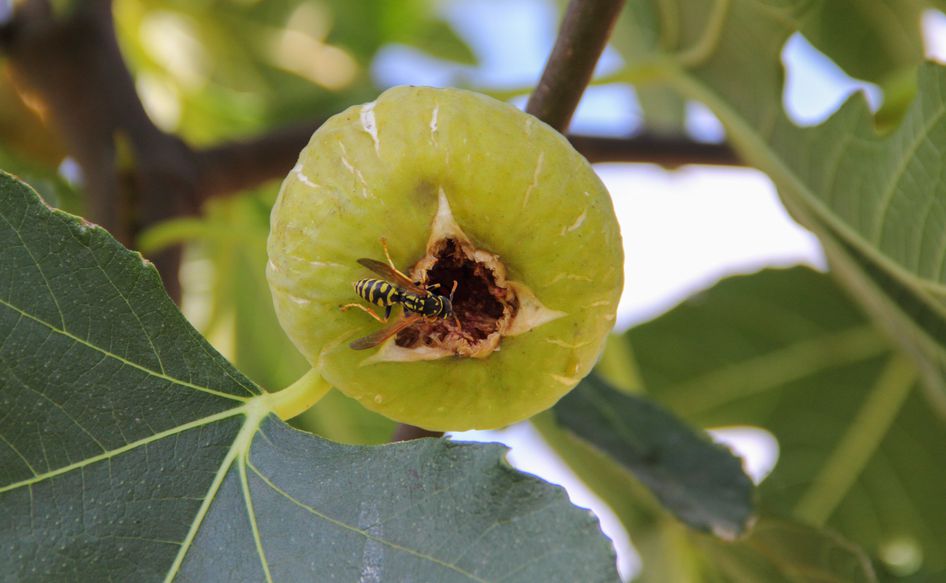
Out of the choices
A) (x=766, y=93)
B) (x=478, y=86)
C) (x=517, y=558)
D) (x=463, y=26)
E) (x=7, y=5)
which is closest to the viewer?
(x=517, y=558)

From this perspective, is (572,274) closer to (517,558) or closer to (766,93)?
(517,558)

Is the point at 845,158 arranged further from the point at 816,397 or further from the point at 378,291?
the point at 816,397

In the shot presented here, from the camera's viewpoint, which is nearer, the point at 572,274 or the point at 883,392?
the point at 572,274

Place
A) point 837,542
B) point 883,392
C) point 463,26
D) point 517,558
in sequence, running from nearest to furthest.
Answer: point 517,558 → point 837,542 → point 883,392 → point 463,26

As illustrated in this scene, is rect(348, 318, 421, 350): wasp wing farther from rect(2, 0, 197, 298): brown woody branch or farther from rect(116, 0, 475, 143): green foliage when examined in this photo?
rect(116, 0, 475, 143): green foliage

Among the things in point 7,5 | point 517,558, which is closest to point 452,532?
point 517,558

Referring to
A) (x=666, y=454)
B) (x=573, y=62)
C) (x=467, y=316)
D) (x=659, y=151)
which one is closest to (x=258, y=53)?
(x=659, y=151)

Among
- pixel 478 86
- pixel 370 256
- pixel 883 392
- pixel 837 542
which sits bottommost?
pixel 883 392

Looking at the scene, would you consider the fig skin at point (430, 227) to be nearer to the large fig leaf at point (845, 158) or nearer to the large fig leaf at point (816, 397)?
the large fig leaf at point (845, 158)
